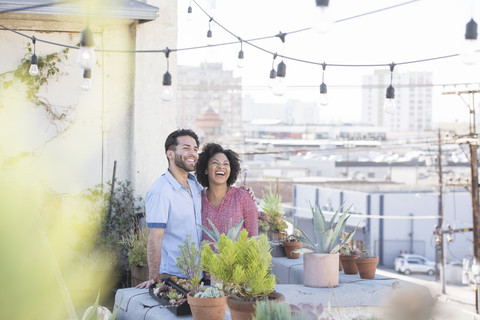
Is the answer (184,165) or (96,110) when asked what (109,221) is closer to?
(96,110)

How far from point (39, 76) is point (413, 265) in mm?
31207

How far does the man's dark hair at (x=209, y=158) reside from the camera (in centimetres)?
450

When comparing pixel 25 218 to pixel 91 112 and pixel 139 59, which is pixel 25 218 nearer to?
pixel 91 112

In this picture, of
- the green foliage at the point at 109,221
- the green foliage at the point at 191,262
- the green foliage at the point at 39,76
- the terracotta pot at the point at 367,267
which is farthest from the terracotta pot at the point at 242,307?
the green foliage at the point at 39,76

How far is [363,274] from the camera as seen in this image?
14.2 feet

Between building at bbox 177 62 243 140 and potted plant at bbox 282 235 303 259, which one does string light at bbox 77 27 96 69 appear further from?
building at bbox 177 62 243 140

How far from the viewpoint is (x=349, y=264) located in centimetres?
445

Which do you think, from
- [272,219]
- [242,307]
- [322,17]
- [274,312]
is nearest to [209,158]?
[272,219]

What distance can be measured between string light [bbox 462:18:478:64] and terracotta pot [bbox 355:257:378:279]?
1477 millimetres

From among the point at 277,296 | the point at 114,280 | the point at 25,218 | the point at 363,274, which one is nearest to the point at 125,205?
the point at 114,280

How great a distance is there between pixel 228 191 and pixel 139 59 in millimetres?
3058

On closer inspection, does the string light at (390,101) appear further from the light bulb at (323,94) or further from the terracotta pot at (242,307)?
the terracotta pot at (242,307)

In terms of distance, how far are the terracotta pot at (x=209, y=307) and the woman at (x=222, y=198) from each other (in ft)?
4.28

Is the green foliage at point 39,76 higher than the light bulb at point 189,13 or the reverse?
the reverse
